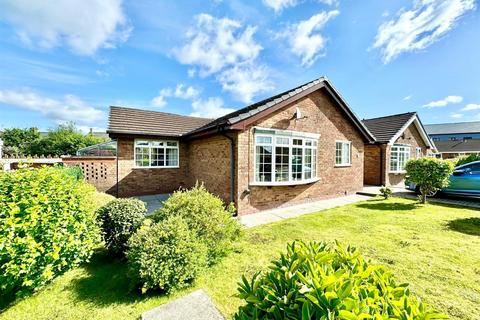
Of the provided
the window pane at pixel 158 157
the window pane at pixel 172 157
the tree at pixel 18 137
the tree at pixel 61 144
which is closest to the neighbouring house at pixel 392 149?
the window pane at pixel 172 157

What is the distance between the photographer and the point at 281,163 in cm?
896

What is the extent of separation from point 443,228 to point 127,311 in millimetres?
9054

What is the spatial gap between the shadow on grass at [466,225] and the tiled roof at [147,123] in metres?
13.3

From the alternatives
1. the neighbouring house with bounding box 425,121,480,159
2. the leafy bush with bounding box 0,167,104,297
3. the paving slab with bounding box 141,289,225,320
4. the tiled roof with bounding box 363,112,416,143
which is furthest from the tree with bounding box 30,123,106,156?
the neighbouring house with bounding box 425,121,480,159

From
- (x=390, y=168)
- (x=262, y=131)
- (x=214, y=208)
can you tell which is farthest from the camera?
(x=390, y=168)

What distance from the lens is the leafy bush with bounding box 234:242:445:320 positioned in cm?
117

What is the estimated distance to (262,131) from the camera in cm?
851

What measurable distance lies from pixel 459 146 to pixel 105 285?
205 feet

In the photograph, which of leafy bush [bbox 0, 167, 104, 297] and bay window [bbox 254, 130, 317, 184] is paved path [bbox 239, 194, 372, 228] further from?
leafy bush [bbox 0, 167, 104, 297]

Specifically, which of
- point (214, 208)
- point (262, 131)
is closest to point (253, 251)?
point (214, 208)

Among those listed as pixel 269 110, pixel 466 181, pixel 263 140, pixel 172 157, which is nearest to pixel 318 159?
pixel 263 140

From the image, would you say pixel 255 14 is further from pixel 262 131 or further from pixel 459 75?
pixel 459 75

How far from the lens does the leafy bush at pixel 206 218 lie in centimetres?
428

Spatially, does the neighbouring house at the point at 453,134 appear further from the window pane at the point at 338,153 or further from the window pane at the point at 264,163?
the window pane at the point at 264,163
